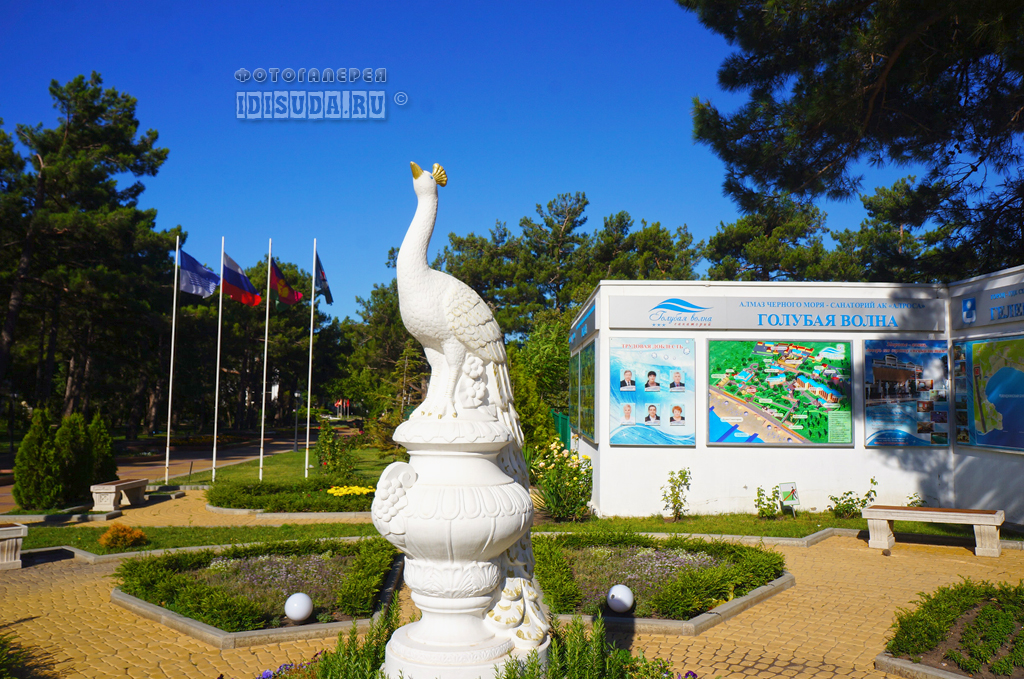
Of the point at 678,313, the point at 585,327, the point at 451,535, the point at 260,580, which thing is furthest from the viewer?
the point at 585,327

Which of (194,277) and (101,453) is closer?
(101,453)

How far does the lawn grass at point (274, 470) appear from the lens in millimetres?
17250

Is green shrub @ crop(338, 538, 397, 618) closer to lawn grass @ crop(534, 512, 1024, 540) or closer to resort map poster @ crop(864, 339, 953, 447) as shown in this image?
lawn grass @ crop(534, 512, 1024, 540)

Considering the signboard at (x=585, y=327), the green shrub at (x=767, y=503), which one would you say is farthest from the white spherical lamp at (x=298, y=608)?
the green shrub at (x=767, y=503)

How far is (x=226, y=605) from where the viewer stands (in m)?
5.72

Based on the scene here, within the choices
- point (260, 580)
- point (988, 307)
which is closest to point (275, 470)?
point (260, 580)

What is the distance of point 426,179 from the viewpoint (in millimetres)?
3904

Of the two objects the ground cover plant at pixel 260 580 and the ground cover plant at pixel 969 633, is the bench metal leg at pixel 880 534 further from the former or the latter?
the ground cover plant at pixel 260 580

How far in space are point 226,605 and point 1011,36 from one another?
10.2m

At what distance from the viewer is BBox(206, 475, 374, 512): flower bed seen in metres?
11.9

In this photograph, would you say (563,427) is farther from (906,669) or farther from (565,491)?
(906,669)

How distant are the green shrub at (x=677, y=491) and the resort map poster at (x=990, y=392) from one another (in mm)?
4945

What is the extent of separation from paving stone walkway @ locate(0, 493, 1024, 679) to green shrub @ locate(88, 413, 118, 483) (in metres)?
5.34

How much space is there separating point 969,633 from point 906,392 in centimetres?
766
